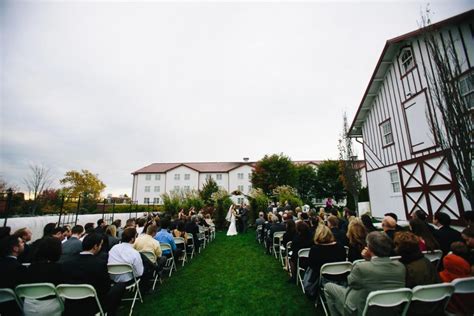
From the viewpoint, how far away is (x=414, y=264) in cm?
243

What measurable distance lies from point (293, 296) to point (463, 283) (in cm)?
280

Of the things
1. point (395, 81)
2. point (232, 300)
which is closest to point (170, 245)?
point (232, 300)

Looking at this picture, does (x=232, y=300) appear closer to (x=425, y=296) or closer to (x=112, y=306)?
(x=112, y=306)

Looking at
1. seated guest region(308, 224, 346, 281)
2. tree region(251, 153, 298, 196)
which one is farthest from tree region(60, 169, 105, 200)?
seated guest region(308, 224, 346, 281)

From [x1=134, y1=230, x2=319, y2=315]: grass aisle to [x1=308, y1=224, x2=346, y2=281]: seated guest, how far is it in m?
0.86

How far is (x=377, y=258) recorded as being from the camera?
7.88 ft

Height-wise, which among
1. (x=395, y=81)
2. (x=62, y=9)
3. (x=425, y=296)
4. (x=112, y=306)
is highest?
(x=62, y=9)

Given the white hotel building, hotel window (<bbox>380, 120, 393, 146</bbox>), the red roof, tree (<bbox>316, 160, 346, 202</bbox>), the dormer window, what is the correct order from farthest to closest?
the red roof → the white hotel building → tree (<bbox>316, 160, 346, 202</bbox>) → hotel window (<bbox>380, 120, 393, 146</bbox>) → the dormer window

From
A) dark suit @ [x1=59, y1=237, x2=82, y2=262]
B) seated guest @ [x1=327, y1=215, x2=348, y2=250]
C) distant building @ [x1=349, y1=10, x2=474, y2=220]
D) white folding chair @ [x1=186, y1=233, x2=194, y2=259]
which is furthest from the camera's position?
distant building @ [x1=349, y1=10, x2=474, y2=220]

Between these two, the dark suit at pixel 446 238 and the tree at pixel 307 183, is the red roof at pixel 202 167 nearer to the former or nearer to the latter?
the tree at pixel 307 183

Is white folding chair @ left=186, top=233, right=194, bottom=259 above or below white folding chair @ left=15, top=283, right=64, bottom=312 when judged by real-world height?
below

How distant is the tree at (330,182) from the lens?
33969 mm

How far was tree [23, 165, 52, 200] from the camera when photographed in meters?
19.3

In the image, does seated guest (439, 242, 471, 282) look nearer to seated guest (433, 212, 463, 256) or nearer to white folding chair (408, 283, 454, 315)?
white folding chair (408, 283, 454, 315)
